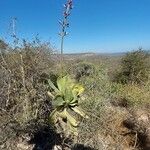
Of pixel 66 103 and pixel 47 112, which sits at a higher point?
pixel 66 103

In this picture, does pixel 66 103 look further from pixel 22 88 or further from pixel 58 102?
pixel 22 88

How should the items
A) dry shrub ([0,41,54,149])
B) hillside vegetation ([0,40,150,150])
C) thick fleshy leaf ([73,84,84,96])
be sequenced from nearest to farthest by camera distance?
thick fleshy leaf ([73,84,84,96]) → hillside vegetation ([0,40,150,150]) → dry shrub ([0,41,54,149])

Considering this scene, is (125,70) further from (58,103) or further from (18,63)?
(58,103)

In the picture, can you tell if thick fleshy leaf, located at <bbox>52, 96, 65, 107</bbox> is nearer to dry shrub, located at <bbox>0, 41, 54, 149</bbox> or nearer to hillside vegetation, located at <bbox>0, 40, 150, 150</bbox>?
hillside vegetation, located at <bbox>0, 40, 150, 150</bbox>

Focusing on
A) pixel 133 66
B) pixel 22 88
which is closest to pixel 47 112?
pixel 22 88

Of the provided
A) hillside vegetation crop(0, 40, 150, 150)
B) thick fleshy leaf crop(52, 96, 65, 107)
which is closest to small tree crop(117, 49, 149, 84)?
hillside vegetation crop(0, 40, 150, 150)

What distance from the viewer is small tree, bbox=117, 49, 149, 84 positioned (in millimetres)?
17638

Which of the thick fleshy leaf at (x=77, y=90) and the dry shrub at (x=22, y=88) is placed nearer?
the thick fleshy leaf at (x=77, y=90)

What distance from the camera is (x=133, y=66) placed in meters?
18.3

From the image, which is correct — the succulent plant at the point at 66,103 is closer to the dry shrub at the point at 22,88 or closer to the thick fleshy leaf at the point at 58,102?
the thick fleshy leaf at the point at 58,102

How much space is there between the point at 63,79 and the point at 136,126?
357cm

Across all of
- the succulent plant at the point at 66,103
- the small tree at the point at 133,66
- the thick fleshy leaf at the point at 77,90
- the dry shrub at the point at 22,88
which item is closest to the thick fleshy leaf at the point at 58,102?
the succulent plant at the point at 66,103

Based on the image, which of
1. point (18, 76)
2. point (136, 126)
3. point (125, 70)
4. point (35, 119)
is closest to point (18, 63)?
point (18, 76)

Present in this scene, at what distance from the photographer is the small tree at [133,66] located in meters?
17.6
